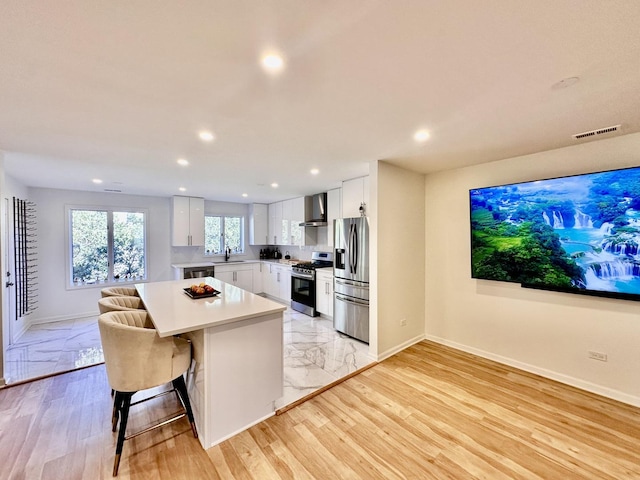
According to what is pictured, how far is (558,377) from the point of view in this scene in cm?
288

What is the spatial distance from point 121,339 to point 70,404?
4.86ft

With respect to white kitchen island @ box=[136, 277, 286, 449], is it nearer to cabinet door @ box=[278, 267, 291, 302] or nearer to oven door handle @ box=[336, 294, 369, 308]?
oven door handle @ box=[336, 294, 369, 308]

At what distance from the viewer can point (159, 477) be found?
1742 mm

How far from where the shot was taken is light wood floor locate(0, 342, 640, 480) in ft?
5.91

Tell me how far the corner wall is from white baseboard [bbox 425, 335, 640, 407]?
0.71 meters

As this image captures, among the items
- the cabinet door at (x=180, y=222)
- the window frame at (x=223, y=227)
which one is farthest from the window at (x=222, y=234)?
the cabinet door at (x=180, y=222)

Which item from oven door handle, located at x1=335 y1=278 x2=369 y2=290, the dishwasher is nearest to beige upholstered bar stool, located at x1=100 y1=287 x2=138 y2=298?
the dishwasher

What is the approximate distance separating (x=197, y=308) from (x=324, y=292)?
282 cm

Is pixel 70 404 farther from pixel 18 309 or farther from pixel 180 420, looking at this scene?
pixel 18 309

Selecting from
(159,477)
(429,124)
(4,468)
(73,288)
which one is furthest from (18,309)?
(429,124)

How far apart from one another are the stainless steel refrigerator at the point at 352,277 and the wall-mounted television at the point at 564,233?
4.65ft

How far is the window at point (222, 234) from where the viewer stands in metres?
6.87

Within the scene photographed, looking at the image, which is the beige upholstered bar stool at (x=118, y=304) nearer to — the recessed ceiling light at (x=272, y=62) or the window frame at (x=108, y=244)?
the recessed ceiling light at (x=272, y=62)

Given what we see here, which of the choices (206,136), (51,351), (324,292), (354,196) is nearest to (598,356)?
(354,196)
